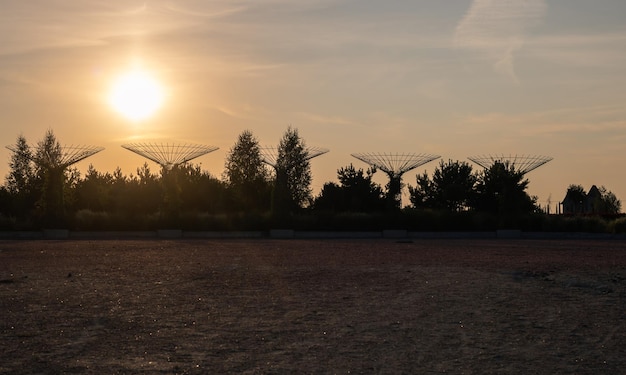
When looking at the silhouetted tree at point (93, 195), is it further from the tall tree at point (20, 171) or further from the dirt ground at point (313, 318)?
the dirt ground at point (313, 318)

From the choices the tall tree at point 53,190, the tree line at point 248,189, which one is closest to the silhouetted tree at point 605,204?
the tree line at point 248,189

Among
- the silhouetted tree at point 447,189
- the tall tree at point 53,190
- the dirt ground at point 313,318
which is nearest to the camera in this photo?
the dirt ground at point 313,318

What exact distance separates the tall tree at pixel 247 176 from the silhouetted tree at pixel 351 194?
5.52 m

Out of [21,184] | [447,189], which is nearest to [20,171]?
[21,184]

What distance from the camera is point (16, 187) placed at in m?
80.9

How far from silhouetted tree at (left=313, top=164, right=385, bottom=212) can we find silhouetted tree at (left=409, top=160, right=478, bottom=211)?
4.11 m

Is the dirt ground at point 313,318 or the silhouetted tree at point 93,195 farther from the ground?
the silhouetted tree at point 93,195

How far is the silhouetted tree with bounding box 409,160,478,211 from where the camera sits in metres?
79.3

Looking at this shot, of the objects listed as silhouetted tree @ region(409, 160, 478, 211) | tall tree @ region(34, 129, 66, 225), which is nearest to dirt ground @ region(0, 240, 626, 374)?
tall tree @ region(34, 129, 66, 225)

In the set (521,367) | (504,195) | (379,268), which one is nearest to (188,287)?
(379,268)

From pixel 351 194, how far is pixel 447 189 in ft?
30.9

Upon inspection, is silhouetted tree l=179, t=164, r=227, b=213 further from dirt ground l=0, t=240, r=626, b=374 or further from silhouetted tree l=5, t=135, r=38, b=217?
dirt ground l=0, t=240, r=626, b=374

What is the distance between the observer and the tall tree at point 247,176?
274 ft

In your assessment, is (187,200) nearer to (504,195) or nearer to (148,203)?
(148,203)
